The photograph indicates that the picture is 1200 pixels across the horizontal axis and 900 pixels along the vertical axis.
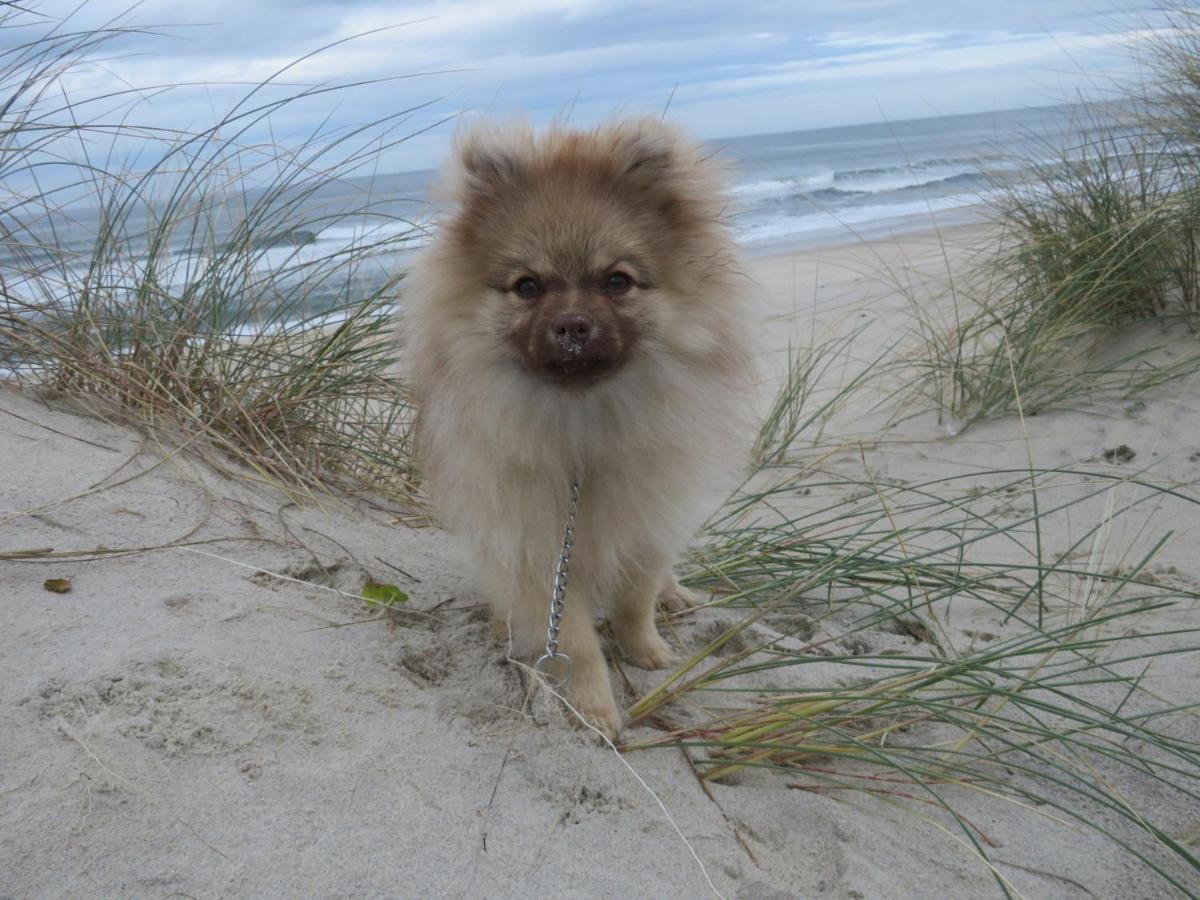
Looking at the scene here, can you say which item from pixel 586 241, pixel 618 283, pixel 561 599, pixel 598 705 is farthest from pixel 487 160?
pixel 598 705

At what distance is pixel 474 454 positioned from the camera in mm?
2334

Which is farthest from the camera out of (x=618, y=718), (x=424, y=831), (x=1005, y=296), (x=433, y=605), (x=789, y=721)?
(x=1005, y=296)

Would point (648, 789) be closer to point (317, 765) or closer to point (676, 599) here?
point (317, 765)

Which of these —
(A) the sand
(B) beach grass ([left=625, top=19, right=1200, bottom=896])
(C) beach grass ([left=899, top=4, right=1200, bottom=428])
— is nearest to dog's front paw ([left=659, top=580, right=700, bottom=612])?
(B) beach grass ([left=625, top=19, right=1200, bottom=896])

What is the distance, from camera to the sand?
156cm

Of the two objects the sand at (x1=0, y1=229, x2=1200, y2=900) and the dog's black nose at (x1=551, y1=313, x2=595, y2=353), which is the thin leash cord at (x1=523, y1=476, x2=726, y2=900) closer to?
the sand at (x1=0, y1=229, x2=1200, y2=900)

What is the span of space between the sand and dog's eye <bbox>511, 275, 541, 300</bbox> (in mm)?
649

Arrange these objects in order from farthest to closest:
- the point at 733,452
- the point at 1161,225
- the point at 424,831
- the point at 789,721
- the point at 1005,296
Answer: the point at 1005,296
the point at 1161,225
the point at 733,452
the point at 789,721
the point at 424,831

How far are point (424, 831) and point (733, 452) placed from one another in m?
1.31

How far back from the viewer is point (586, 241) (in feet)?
7.32

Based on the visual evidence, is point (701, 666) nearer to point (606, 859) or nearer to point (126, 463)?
point (606, 859)

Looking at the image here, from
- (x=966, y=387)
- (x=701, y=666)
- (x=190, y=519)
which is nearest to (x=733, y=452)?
(x=701, y=666)

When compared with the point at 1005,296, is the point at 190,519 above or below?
below

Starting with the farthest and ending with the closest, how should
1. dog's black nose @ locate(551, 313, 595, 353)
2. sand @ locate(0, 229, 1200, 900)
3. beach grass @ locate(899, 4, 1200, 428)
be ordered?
1. beach grass @ locate(899, 4, 1200, 428)
2. dog's black nose @ locate(551, 313, 595, 353)
3. sand @ locate(0, 229, 1200, 900)
